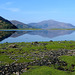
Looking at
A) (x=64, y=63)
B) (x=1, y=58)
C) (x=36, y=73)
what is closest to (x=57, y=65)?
(x=64, y=63)

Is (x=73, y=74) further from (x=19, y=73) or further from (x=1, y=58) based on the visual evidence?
(x=1, y=58)

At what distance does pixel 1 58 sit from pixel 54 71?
13.0m

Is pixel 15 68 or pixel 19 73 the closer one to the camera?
pixel 19 73

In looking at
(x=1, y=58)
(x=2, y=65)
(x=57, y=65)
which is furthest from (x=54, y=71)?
(x=1, y=58)

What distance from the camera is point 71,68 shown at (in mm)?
20562

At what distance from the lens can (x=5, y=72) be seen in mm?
19031

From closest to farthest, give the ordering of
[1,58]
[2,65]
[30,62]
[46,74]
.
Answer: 1. [46,74]
2. [2,65]
3. [30,62]
4. [1,58]

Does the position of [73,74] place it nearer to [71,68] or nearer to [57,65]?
[71,68]

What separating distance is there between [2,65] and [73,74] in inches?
466

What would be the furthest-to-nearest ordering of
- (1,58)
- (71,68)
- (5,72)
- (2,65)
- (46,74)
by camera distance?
1. (1,58)
2. (2,65)
3. (71,68)
4. (5,72)
5. (46,74)

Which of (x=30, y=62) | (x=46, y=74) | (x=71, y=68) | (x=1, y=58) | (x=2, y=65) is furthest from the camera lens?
(x=1, y=58)

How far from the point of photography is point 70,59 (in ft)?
80.0

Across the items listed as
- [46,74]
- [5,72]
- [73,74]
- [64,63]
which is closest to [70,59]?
[64,63]

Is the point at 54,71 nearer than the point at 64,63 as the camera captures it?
Yes
